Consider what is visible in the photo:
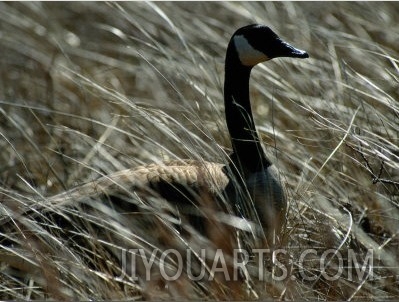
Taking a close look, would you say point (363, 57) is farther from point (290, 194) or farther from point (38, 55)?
point (38, 55)

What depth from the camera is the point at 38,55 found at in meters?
4.54

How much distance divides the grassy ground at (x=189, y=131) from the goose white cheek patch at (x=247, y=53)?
84mm

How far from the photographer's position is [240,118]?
3.10 metres

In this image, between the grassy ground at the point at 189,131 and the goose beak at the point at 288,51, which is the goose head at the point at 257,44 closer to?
the goose beak at the point at 288,51

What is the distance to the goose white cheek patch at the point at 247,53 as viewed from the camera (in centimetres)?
308

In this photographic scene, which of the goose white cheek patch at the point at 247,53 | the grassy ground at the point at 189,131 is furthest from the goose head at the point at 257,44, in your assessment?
the grassy ground at the point at 189,131

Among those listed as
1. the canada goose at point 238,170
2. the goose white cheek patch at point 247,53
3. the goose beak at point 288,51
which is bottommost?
the canada goose at point 238,170

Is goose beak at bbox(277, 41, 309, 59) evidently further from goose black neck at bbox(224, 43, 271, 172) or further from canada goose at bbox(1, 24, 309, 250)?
goose black neck at bbox(224, 43, 271, 172)

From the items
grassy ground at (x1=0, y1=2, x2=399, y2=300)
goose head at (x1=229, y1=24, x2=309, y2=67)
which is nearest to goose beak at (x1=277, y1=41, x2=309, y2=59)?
goose head at (x1=229, y1=24, x2=309, y2=67)

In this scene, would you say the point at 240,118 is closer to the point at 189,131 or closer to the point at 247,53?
the point at 247,53

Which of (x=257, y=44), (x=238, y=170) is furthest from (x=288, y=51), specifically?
(x=238, y=170)

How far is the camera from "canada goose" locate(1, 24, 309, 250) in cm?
271

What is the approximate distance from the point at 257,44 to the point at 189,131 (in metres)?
0.51

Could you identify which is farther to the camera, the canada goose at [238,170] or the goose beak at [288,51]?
the goose beak at [288,51]
